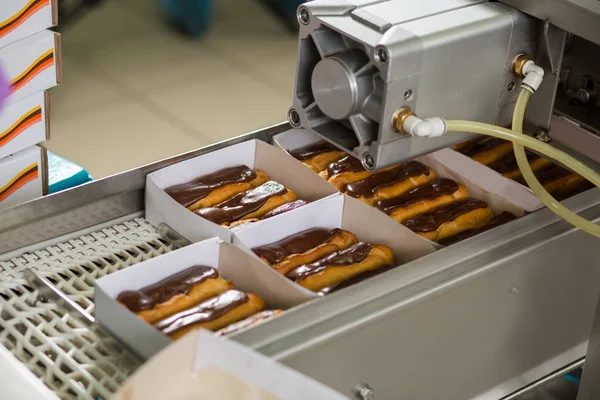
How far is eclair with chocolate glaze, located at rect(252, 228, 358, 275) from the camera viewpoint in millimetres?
1690

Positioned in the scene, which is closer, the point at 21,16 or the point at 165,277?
the point at 165,277

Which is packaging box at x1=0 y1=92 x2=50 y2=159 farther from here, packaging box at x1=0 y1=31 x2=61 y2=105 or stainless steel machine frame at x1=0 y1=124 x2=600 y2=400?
stainless steel machine frame at x1=0 y1=124 x2=600 y2=400

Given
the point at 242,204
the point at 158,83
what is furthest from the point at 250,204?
the point at 158,83

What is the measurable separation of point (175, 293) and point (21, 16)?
756 mm

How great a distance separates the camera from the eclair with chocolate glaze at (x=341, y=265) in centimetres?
164

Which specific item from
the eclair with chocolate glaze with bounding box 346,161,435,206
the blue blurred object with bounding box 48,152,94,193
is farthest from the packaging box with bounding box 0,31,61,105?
the eclair with chocolate glaze with bounding box 346,161,435,206

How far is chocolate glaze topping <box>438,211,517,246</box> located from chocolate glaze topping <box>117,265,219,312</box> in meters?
0.49

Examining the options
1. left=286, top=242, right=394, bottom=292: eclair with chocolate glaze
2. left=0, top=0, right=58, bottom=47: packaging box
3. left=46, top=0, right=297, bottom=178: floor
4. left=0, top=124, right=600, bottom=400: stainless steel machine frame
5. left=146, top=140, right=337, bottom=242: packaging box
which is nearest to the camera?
left=0, top=124, right=600, bottom=400: stainless steel machine frame

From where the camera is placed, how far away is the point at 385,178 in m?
2.00

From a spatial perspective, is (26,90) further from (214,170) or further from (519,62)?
(519,62)

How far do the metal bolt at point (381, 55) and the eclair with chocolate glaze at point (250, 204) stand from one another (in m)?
0.63

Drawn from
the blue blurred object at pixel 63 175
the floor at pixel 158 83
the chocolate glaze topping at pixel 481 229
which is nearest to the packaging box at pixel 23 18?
the blue blurred object at pixel 63 175

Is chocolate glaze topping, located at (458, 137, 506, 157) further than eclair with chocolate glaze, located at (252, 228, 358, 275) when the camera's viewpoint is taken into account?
Yes

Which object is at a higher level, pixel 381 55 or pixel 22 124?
pixel 381 55
